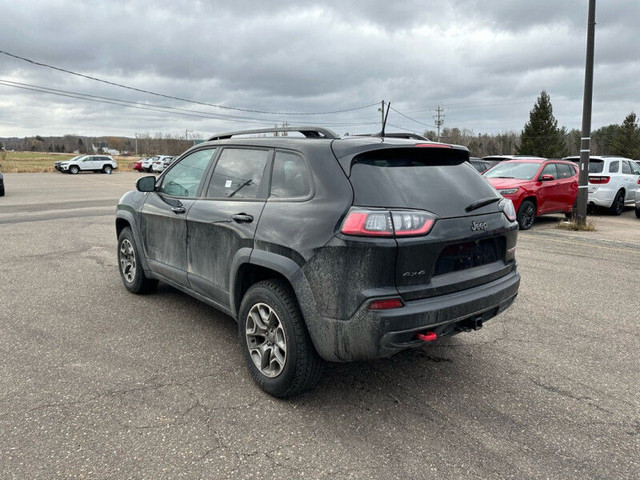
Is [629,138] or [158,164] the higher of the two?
[629,138]

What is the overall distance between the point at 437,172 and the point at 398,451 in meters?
Result: 1.74

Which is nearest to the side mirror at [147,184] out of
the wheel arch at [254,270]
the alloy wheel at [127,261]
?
the alloy wheel at [127,261]

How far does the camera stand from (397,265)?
2666 millimetres

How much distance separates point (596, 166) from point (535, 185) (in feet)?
14.2

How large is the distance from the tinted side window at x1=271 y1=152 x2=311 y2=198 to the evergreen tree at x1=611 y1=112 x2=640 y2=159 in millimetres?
71975

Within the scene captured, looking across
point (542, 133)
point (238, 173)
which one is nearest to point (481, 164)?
point (238, 173)

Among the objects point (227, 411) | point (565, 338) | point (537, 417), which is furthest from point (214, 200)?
point (565, 338)

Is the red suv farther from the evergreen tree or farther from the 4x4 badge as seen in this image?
the evergreen tree

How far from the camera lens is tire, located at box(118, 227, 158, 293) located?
16.8 ft

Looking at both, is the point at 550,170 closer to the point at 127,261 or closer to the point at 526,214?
the point at 526,214

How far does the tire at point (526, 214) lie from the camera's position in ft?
35.9

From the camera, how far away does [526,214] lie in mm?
11109

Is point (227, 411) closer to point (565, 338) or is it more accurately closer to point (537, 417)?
point (537, 417)

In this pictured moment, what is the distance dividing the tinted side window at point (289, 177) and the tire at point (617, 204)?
1402cm
